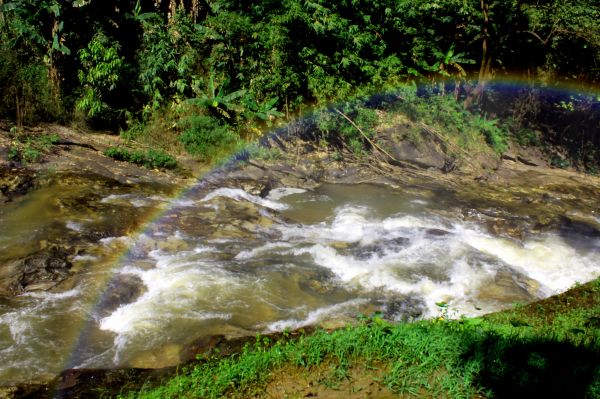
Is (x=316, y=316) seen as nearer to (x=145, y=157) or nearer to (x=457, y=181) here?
(x=145, y=157)

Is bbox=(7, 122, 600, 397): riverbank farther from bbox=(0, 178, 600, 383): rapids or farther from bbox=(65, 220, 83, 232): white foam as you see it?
bbox=(65, 220, 83, 232): white foam

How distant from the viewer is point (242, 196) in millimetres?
12000

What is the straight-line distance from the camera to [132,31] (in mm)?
15625

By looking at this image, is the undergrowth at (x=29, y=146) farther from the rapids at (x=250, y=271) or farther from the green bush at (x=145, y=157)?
the rapids at (x=250, y=271)

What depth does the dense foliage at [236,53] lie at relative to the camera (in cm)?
1310

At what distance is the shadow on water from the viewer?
12.6ft

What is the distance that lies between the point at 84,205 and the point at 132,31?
26.8 ft

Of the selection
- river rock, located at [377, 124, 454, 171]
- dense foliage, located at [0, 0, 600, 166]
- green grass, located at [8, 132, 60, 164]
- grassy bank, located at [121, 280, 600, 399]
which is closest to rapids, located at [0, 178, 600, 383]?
grassy bank, located at [121, 280, 600, 399]

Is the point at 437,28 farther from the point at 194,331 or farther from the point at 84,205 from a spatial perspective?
the point at 194,331

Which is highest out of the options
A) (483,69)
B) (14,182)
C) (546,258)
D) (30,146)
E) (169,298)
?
(483,69)

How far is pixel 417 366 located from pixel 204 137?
34.7ft

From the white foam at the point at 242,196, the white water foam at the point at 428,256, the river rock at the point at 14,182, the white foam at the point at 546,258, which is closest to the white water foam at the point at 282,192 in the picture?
the white foam at the point at 242,196

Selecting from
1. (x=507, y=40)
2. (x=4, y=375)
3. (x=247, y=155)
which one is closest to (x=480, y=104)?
(x=507, y=40)

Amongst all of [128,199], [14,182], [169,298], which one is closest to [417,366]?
[169,298]
